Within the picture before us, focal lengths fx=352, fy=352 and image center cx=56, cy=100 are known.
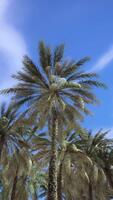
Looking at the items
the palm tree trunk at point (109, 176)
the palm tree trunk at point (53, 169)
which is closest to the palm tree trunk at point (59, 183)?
the palm tree trunk at point (53, 169)

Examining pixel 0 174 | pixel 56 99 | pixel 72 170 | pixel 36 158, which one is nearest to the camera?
pixel 56 99

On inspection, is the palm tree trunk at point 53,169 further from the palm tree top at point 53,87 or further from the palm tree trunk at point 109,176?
the palm tree trunk at point 109,176

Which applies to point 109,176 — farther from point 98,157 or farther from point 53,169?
point 53,169

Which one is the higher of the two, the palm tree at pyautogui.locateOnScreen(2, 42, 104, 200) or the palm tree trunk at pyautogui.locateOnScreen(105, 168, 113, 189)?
the palm tree at pyautogui.locateOnScreen(2, 42, 104, 200)

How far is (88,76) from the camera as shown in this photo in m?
28.5

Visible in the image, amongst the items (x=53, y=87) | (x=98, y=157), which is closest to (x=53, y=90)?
(x=53, y=87)

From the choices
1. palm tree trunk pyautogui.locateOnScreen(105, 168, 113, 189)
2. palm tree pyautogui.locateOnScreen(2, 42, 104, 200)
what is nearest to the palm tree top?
palm tree pyautogui.locateOnScreen(2, 42, 104, 200)

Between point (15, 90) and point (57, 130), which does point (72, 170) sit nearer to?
point (57, 130)

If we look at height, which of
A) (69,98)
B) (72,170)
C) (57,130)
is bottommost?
(72,170)

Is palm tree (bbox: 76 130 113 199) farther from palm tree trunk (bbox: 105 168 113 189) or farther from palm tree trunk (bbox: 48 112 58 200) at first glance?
palm tree trunk (bbox: 48 112 58 200)

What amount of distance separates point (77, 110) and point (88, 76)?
3030mm

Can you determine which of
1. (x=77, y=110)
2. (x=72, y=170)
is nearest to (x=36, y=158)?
(x=72, y=170)

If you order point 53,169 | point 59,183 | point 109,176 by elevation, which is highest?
point 53,169

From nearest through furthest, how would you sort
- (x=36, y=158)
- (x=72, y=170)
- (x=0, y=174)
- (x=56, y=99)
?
1. (x=56, y=99)
2. (x=36, y=158)
3. (x=72, y=170)
4. (x=0, y=174)
